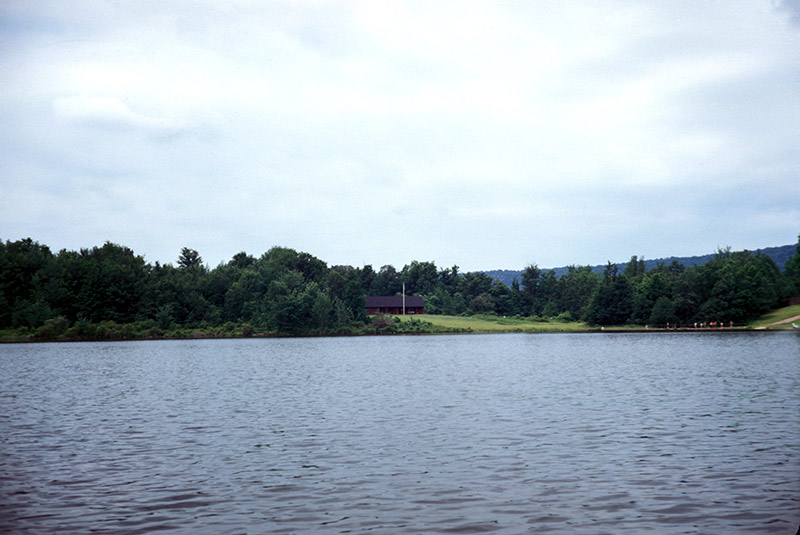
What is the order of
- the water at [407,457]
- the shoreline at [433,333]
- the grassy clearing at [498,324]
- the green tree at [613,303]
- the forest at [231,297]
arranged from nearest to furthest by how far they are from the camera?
1. the water at [407,457]
2. the shoreline at [433,333]
3. the forest at [231,297]
4. the green tree at [613,303]
5. the grassy clearing at [498,324]

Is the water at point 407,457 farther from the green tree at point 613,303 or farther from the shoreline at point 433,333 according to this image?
the green tree at point 613,303

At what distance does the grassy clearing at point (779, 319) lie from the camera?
116 meters

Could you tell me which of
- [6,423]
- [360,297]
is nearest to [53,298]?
[360,297]

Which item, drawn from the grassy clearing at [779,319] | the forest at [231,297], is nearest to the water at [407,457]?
the forest at [231,297]

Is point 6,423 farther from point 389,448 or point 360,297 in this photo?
point 360,297

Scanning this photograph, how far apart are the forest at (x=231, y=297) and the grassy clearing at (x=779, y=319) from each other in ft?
6.09

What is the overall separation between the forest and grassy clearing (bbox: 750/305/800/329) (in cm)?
186

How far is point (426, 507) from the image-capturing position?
13.4 metres

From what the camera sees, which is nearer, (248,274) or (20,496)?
(20,496)

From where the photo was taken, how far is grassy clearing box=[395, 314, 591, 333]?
150 meters

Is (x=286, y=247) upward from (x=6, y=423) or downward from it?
upward

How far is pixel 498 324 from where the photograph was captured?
543ft

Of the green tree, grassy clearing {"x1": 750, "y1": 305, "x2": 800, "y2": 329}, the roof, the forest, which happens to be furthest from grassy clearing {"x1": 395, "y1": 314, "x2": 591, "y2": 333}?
grassy clearing {"x1": 750, "y1": 305, "x2": 800, "y2": 329}

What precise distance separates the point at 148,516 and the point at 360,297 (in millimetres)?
140084
